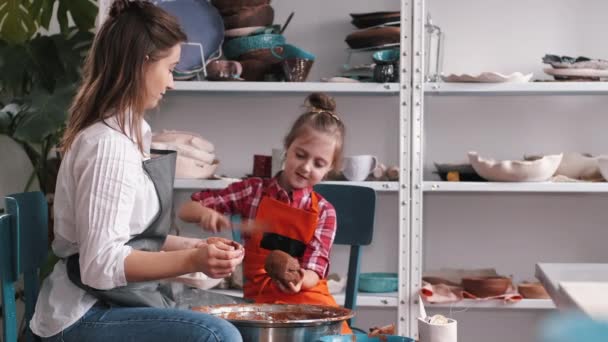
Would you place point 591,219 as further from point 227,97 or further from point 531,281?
point 227,97

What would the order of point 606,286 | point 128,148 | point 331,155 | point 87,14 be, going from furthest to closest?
point 87,14 → point 331,155 → point 128,148 → point 606,286

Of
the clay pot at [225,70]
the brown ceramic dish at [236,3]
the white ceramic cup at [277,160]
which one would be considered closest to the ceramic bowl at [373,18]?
the brown ceramic dish at [236,3]

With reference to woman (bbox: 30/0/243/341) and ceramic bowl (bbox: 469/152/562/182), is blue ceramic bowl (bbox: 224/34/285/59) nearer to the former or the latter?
ceramic bowl (bbox: 469/152/562/182)

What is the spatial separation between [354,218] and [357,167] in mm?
663

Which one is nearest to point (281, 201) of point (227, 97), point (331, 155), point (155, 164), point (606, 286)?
point (331, 155)

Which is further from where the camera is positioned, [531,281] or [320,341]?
[531,281]

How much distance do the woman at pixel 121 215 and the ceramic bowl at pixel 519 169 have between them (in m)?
1.55

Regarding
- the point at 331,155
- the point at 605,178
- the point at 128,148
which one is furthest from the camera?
the point at 605,178

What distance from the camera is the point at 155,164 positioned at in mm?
1510

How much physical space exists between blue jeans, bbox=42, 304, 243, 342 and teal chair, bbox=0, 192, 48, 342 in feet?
0.36

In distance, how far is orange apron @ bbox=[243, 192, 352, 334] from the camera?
1998mm

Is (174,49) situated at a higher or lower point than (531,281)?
higher

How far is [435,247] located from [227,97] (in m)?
1.04

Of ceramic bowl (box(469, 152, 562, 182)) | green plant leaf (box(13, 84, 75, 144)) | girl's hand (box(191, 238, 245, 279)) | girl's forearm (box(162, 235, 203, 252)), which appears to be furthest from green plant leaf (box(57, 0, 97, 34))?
girl's hand (box(191, 238, 245, 279))
